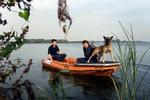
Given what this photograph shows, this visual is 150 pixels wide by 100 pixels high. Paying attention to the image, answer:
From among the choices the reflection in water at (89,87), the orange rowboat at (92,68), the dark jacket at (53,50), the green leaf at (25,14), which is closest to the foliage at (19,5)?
the green leaf at (25,14)

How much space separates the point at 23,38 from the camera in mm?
2598

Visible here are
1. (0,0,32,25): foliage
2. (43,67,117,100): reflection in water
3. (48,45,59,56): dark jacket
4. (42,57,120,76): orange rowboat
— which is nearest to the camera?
(0,0,32,25): foliage

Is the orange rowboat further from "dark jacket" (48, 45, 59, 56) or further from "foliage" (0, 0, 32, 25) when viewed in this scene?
"foliage" (0, 0, 32, 25)

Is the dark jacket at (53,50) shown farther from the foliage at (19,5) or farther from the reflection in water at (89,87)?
the foliage at (19,5)

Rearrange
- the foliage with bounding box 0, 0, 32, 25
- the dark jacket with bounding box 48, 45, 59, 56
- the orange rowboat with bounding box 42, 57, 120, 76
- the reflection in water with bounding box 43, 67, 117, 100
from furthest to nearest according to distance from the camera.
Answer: the dark jacket with bounding box 48, 45, 59, 56 → the orange rowboat with bounding box 42, 57, 120, 76 → the reflection in water with bounding box 43, 67, 117, 100 → the foliage with bounding box 0, 0, 32, 25

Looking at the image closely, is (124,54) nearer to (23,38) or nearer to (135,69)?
(135,69)

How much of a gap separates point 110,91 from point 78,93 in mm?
1686

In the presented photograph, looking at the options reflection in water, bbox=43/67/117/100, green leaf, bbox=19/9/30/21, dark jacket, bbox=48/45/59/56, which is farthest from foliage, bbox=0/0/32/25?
dark jacket, bbox=48/45/59/56

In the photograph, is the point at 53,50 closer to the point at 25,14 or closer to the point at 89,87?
the point at 89,87

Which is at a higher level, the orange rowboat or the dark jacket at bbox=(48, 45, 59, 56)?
the dark jacket at bbox=(48, 45, 59, 56)

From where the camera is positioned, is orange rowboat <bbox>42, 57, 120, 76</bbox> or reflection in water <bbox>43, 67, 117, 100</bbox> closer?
reflection in water <bbox>43, 67, 117, 100</bbox>

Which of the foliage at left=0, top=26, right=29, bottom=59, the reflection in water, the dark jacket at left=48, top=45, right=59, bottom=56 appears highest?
the foliage at left=0, top=26, right=29, bottom=59

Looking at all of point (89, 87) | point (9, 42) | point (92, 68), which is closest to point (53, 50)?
point (92, 68)

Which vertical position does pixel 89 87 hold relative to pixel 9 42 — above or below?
below
